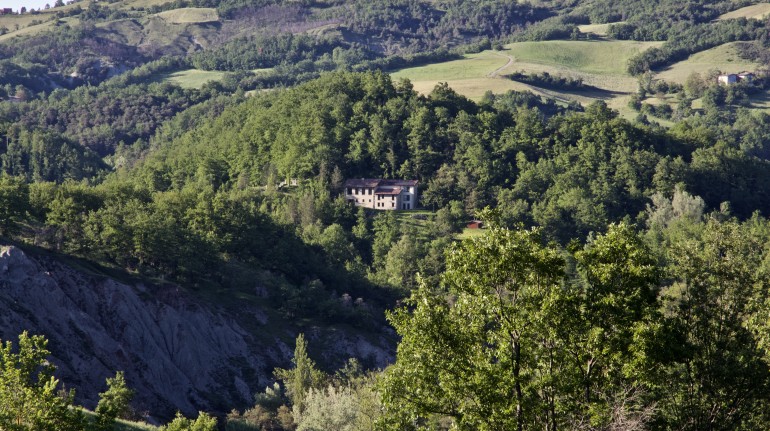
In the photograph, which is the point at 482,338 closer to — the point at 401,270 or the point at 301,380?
the point at 301,380

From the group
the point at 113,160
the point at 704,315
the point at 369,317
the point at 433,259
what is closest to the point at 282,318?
the point at 369,317

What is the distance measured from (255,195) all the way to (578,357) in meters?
104

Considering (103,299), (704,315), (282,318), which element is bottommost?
(282,318)

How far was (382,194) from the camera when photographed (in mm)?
135875

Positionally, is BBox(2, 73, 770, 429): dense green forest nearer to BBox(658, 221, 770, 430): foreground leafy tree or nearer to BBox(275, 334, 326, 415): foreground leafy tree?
BBox(658, 221, 770, 430): foreground leafy tree

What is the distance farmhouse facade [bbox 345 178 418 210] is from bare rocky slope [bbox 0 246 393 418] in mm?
51620

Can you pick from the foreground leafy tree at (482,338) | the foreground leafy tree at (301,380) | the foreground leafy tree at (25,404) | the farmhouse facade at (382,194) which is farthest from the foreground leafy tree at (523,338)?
the farmhouse facade at (382,194)

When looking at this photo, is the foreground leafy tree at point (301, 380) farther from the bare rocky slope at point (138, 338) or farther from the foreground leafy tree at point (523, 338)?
the foreground leafy tree at point (523, 338)

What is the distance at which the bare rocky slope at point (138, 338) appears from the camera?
68.8 meters

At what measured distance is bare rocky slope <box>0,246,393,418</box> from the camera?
226ft

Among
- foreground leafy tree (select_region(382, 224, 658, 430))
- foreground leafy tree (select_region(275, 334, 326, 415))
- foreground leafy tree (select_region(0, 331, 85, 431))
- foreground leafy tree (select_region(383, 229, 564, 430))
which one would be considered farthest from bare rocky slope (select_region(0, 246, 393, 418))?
foreground leafy tree (select_region(382, 224, 658, 430))

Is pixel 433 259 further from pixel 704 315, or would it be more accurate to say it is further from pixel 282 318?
pixel 704 315

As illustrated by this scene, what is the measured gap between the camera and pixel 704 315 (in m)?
33.2

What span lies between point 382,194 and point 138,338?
64.7 meters
